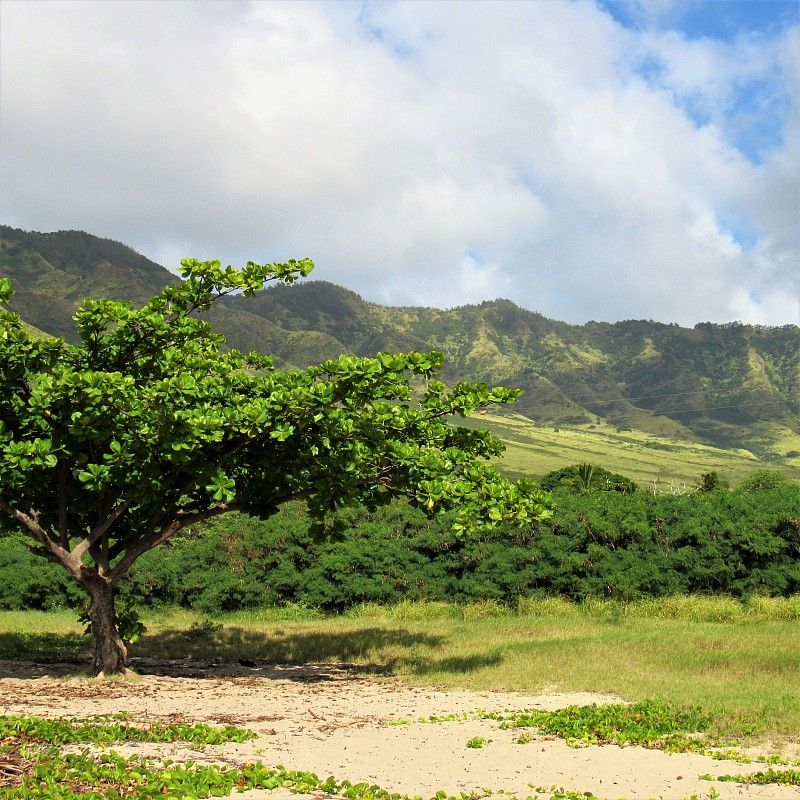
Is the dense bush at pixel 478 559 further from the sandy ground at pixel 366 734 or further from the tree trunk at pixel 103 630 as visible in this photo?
the tree trunk at pixel 103 630

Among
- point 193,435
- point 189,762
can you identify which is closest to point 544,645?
point 193,435

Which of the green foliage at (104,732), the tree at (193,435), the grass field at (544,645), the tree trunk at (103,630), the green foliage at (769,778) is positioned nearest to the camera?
the green foliage at (769,778)

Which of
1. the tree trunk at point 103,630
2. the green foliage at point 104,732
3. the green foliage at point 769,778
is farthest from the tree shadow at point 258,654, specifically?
the green foliage at point 769,778

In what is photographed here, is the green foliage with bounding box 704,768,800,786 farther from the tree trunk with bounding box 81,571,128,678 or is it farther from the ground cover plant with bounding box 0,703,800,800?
the tree trunk with bounding box 81,571,128,678

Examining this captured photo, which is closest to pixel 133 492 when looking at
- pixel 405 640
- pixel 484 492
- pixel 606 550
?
pixel 484 492

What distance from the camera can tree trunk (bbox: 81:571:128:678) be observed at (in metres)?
13.5

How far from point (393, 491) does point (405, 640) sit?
517 centimetres

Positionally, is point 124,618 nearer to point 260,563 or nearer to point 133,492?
point 133,492

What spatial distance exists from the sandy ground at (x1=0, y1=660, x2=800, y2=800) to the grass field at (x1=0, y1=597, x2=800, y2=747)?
1.20 m

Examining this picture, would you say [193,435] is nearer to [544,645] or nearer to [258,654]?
[258,654]

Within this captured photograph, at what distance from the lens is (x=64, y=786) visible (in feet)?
21.4

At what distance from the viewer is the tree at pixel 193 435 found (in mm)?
11320

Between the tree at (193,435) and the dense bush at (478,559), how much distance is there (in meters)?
7.80

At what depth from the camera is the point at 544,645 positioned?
15523 mm
